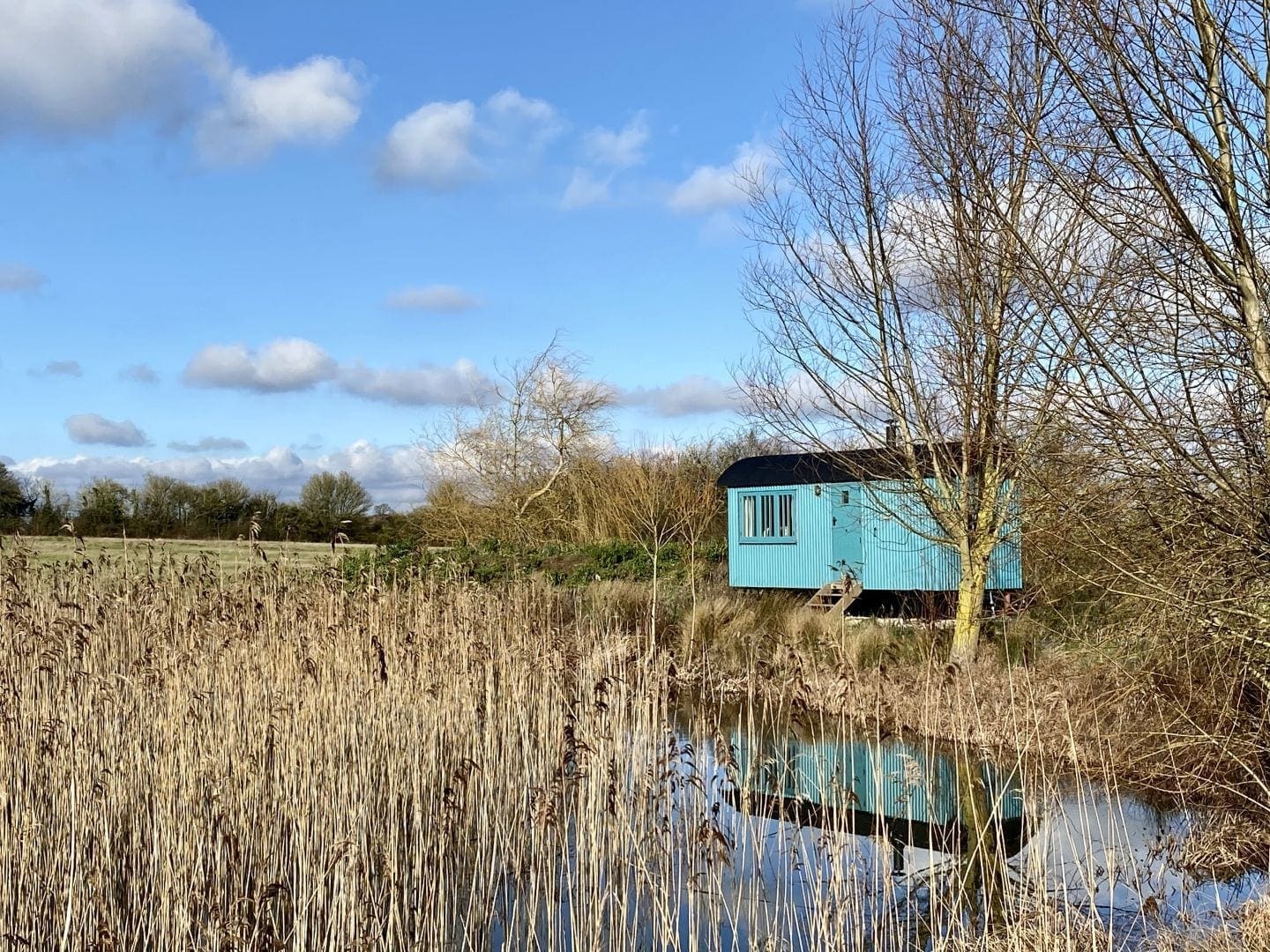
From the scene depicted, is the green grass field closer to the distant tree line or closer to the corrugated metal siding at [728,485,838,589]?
the distant tree line

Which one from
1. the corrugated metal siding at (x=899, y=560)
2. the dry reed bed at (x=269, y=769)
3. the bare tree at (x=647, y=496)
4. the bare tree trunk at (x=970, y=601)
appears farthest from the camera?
the bare tree at (x=647, y=496)

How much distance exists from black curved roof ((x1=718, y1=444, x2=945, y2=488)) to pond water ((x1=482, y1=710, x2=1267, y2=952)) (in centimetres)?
388

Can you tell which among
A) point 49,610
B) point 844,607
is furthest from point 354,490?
point 49,610

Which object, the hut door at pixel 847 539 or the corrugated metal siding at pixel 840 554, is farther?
the hut door at pixel 847 539

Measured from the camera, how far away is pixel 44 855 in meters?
4.07

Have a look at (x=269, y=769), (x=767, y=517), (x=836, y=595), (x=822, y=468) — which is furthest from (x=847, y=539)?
(x=269, y=769)

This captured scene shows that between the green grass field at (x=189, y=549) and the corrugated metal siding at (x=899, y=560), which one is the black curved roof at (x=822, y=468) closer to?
the corrugated metal siding at (x=899, y=560)

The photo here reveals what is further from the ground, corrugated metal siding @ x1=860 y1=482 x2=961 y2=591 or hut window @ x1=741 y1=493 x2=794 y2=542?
hut window @ x1=741 y1=493 x2=794 y2=542

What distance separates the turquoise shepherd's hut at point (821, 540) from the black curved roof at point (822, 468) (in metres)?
0.02

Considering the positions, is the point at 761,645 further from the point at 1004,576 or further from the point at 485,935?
the point at 485,935

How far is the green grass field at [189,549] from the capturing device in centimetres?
785

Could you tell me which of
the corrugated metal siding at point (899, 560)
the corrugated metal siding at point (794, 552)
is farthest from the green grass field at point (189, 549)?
the corrugated metal siding at point (899, 560)

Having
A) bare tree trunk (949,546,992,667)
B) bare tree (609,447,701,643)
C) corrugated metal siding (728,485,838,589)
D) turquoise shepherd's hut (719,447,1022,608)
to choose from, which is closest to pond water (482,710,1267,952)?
bare tree trunk (949,546,992,667)

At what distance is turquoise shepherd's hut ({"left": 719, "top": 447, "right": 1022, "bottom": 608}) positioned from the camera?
14.2m
